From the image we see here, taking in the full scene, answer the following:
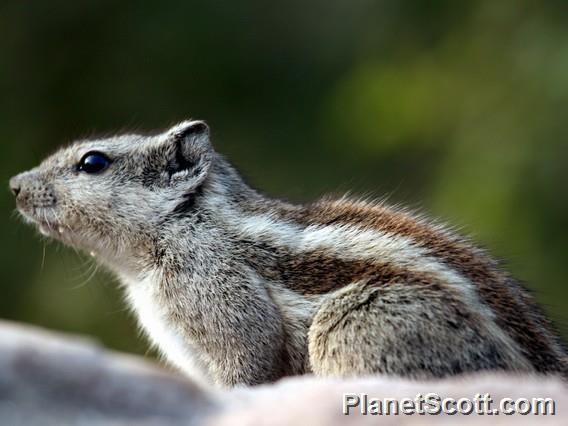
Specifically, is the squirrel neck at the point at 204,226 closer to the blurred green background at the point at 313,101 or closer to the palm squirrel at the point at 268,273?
the palm squirrel at the point at 268,273

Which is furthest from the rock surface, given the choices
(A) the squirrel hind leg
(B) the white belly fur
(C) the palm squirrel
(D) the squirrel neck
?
(D) the squirrel neck

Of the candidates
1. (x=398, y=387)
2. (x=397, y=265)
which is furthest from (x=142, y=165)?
(x=398, y=387)

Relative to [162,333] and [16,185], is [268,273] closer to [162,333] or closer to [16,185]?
[162,333]

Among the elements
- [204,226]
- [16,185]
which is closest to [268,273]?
[204,226]

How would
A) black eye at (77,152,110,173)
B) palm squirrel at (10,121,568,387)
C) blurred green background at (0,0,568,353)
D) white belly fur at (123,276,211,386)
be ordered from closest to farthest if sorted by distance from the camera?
palm squirrel at (10,121,568,387) < white belly fur at (123,276,211,386) < black eye at (77,152,110,173) < blurred green background at (0,0,568,353)

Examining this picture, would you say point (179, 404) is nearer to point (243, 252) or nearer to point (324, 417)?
point (324, 417)

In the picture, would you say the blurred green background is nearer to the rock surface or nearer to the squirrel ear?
the squirrel ear

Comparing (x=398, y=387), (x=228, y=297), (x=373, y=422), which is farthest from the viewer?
(x=228, y=297)
